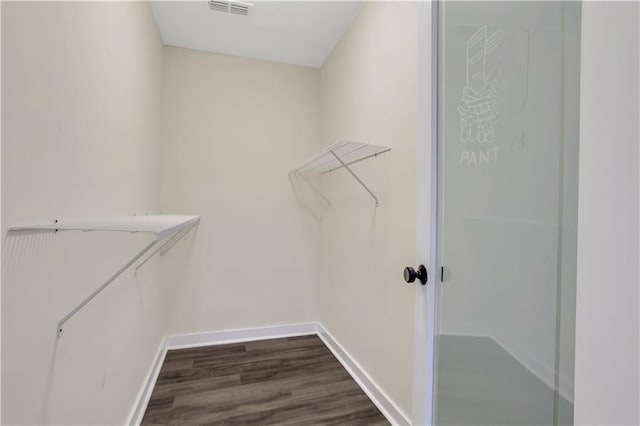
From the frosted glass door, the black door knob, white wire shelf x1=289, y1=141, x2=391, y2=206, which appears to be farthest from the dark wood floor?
white wire shelf x1=289, y1=141, x2=391, y2=206

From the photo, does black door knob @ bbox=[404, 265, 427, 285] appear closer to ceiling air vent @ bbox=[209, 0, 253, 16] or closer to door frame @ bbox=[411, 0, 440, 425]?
door frame @ bbox=[411, 0, 440, 425]

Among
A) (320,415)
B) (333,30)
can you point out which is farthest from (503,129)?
(333,30)

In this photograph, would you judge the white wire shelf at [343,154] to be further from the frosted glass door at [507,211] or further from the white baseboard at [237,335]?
the white baseboard at [237,335]

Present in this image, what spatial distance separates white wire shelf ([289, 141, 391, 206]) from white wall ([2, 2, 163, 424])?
41.1 inches

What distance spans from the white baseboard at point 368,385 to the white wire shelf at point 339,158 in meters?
1.15

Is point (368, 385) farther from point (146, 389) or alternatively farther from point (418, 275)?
point (146, 389)

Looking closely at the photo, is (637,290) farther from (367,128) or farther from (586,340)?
(367,128)

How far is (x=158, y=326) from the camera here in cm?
221

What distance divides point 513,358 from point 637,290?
460 millimetres

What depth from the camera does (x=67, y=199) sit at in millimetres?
888

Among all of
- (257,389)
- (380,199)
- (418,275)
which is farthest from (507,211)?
(257,389)

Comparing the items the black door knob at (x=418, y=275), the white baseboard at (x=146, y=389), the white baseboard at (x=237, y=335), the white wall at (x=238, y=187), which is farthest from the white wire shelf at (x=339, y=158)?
the white baseboard at (x=146, y=389)

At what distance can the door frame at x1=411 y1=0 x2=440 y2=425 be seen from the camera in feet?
3.26

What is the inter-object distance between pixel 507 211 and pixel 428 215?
0.26 m
